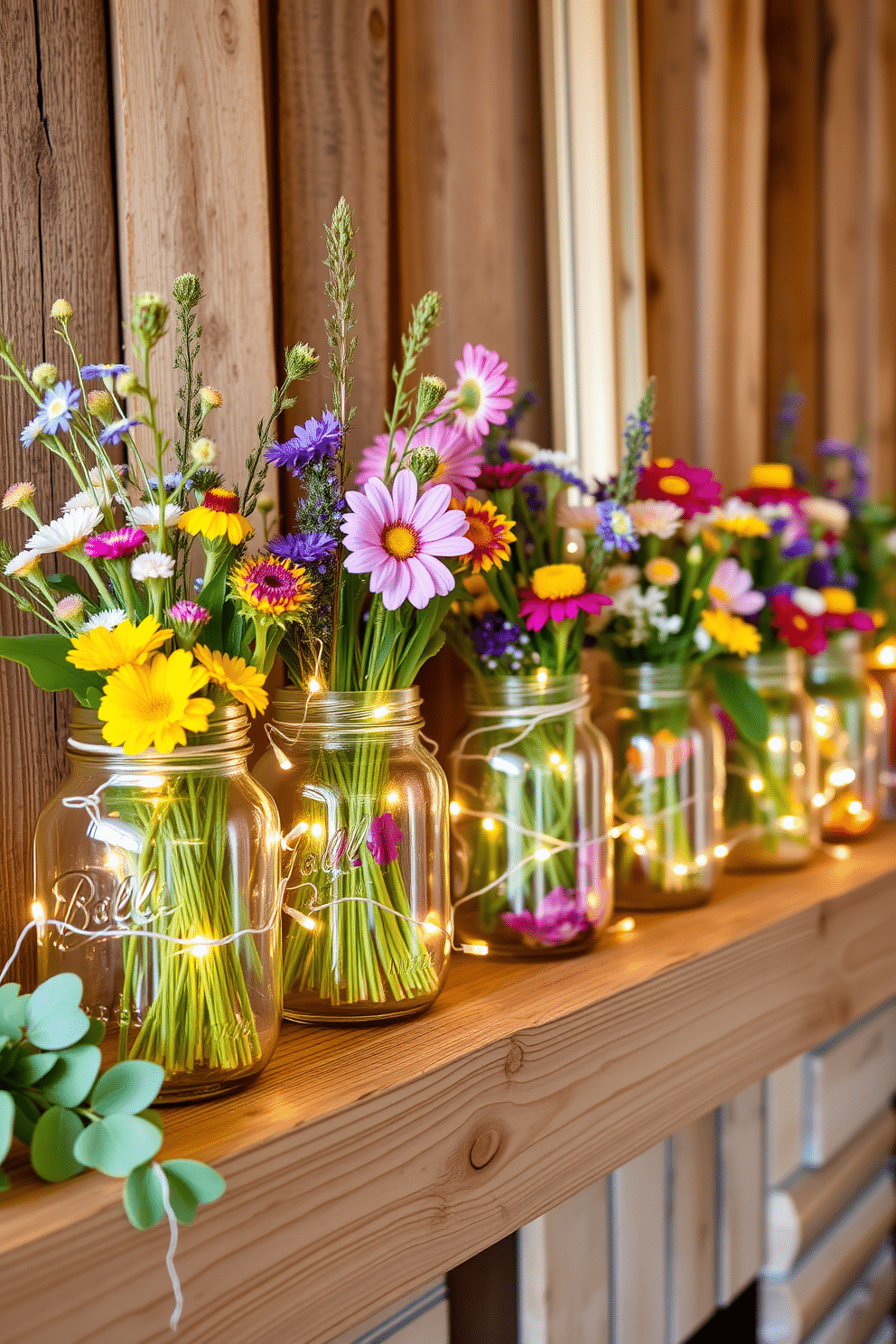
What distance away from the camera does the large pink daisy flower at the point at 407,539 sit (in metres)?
0.68

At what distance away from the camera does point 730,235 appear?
147 cm

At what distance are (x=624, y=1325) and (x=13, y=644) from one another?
933mm

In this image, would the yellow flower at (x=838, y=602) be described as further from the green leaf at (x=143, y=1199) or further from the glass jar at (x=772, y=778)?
the green leaf at (x=143, y=1199)

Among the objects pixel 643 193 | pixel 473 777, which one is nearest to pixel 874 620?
pixel 643 193

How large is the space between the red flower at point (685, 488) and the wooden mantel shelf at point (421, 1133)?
0.37 m

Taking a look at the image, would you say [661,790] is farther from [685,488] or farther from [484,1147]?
[484,1147]

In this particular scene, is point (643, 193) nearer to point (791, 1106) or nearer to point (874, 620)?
point (874, 620)

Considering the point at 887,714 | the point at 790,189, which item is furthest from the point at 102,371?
the point at 790,189

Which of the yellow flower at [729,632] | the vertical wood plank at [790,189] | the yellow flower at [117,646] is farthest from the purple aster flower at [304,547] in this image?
the vertical wood plank at [790,189]

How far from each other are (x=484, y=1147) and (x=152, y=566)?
0.41m

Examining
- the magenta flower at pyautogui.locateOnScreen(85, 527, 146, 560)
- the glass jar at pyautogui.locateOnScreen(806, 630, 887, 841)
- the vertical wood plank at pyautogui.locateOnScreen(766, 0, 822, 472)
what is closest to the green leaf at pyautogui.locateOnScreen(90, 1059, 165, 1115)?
the magenta flower at pyautogui.locateOnScreen(85, 527, 146, 560)

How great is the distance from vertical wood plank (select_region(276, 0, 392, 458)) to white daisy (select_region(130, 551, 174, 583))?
0.32m

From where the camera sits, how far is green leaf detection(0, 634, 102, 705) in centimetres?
63

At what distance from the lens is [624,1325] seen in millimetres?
1118
